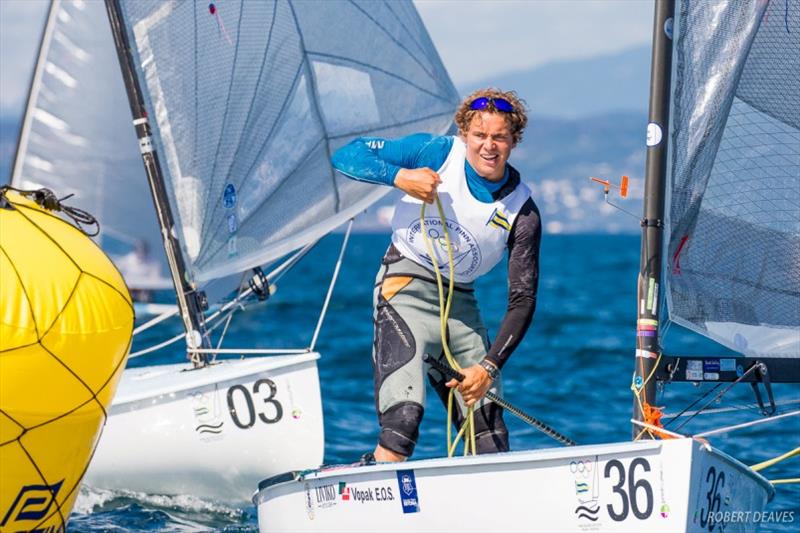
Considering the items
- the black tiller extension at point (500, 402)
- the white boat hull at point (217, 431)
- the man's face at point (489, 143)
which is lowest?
the white boat hull at point (217, 431)

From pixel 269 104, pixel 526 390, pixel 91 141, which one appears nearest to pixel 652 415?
pixel 269 104

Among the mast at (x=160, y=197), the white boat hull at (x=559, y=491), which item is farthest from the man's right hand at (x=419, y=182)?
the mast at (x=160, y=197)

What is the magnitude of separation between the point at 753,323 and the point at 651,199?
649 millimetres

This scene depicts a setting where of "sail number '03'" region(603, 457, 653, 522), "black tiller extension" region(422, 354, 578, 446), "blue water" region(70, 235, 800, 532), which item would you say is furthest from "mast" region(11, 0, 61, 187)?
"sail number '03'" region(603, 457, 653, 522)

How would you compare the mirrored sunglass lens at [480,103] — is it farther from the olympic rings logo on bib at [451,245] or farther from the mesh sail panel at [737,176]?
the mesh sail panel at [737,176]

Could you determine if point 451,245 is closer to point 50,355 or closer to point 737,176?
point 737,176

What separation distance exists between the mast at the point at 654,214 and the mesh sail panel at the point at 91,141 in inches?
180

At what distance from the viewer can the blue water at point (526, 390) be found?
20.5ft

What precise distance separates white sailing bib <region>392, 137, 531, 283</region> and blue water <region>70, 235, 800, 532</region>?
181cm

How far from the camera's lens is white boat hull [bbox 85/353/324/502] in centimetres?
638

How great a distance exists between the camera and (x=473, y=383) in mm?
4383

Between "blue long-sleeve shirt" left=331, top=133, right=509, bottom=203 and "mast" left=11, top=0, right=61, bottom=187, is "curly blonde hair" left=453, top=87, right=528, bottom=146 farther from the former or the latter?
"mast" left=11, top=0, right=61, bottom=187

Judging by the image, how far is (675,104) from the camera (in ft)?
14.9

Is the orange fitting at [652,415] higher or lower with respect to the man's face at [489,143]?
lower
